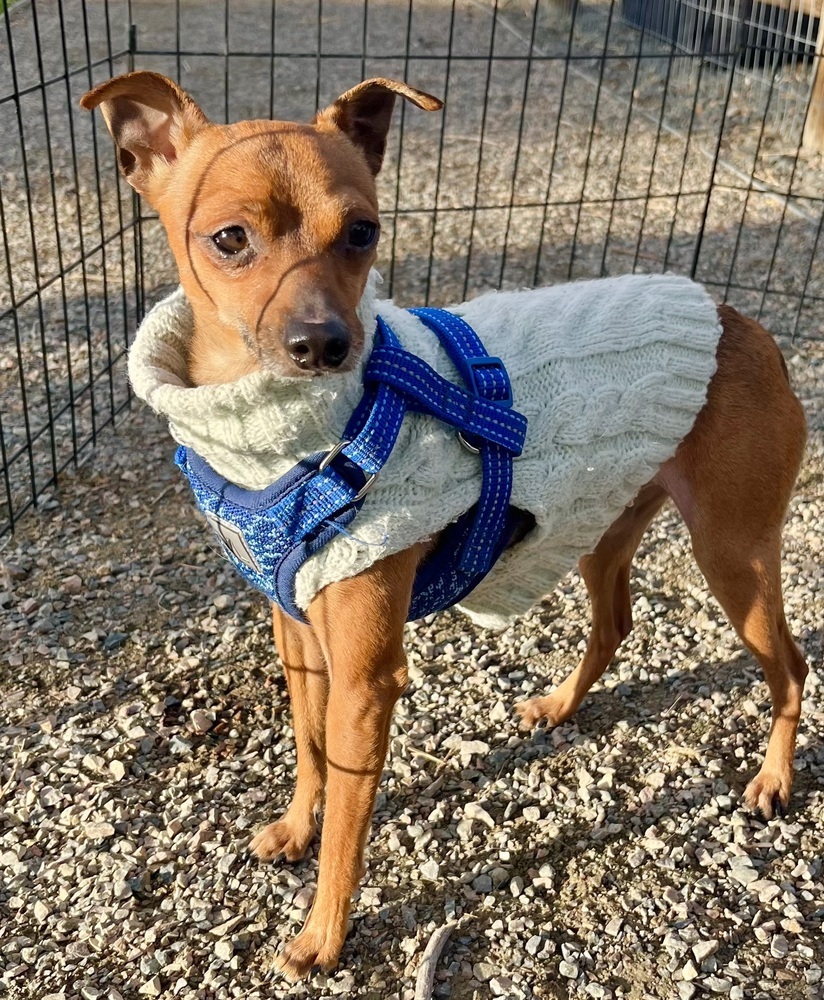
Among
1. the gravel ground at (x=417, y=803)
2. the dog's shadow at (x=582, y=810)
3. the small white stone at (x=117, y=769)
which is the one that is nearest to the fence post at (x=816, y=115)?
the gravel ground at (x=417, y=803)

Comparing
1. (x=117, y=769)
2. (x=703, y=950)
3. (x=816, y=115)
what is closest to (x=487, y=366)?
(x=703, y=950)

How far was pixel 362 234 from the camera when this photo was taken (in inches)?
102

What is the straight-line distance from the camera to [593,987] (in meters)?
2.97

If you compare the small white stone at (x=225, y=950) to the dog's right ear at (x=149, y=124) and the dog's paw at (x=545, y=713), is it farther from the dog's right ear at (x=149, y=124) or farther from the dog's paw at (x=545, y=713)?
the dog's right ear at (x=149, y=124)

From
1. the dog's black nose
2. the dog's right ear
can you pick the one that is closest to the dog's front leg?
the dog's black nose

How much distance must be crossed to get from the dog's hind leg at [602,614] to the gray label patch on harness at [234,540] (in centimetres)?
154

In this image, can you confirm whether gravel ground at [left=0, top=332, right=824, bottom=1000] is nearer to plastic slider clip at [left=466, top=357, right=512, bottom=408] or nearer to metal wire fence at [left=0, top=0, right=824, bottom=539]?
metal wire fence at [left=0, top=0, right=824, bottom=539]

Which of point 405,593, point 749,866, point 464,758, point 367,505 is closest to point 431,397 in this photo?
point 367,505

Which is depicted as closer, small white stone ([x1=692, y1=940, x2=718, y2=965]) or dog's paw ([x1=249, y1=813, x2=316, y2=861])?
small white stone ([x1=692, y1=940, x2=718, y2=965])

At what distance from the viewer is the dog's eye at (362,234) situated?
2.55 m

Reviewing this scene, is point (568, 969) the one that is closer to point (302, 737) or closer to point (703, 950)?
point (703, 950)

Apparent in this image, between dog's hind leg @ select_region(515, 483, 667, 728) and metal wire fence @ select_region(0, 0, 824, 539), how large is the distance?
105 inches

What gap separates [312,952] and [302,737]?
0.67 meters

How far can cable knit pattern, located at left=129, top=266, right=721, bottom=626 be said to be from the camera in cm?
249
